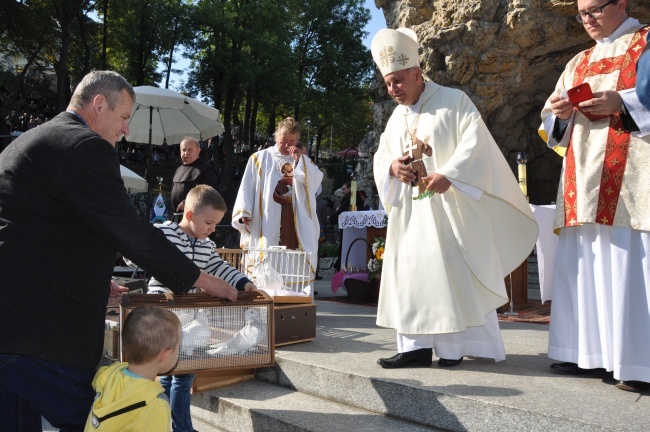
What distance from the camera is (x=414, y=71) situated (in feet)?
13.4

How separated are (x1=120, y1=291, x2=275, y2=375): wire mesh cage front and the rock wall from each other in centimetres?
1096

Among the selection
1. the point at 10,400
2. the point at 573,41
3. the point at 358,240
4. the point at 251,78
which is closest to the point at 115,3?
the point at 251,78

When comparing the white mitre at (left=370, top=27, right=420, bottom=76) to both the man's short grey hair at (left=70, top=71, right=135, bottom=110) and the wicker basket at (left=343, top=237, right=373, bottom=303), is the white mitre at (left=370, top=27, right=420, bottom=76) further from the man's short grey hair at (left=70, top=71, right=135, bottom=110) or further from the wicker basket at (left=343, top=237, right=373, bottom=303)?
the wicker basket at (left=343, top=237, right=373, bottom=303)

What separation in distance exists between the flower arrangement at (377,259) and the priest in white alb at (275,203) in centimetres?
89

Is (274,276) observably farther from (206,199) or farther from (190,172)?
(190,172)

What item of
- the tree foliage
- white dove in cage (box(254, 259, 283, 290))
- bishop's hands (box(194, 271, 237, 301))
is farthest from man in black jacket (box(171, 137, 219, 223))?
the tree foliage

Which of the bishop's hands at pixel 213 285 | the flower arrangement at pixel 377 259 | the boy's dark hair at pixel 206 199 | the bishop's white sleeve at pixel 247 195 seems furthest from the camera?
the flower arrangement at pixel 377 259

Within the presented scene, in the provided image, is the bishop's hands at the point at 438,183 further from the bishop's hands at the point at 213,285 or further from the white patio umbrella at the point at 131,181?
the white patio umbrella at the point at 131,181

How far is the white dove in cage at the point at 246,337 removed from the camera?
10.8ft

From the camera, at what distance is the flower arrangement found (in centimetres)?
734

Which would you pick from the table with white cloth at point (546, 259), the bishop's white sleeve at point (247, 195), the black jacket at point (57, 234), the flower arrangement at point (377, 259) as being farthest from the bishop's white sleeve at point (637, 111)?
the flower arrangement at point (377, 259)

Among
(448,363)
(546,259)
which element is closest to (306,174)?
(546,259)

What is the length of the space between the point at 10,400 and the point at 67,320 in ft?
1.26

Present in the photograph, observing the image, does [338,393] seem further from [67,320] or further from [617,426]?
[67,320]
